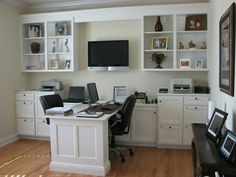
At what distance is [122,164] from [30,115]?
2.23 meters

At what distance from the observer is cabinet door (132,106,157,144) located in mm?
4559

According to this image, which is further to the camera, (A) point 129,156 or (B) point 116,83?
(B) point 116,83

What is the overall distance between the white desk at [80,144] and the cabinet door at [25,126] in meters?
1.66

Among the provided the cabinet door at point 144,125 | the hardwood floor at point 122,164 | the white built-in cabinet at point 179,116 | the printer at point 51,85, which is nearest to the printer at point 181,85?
the white built-in cabinet at point 179,116

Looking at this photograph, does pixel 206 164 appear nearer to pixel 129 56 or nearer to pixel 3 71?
pixel 129 56

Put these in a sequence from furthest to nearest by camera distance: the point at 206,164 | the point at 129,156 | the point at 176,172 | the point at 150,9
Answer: the point at 150,9 < the point at 129,156 < the point at 176,172 < the point at 206,164

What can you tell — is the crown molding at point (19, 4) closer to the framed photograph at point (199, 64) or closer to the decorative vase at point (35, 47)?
the decorative vase at point (35, 47)

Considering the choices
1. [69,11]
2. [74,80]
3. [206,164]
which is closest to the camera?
[206,164]

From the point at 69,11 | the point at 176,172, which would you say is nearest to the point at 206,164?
the point at 176,172

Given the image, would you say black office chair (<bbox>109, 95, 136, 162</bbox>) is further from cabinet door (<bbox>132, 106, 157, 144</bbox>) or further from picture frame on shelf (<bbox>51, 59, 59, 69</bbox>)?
picture frame on shelf (<bbox>51, 59, 59, 69</bbox>)

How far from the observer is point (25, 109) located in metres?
5.06

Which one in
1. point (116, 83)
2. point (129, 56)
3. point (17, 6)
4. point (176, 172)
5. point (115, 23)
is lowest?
point (176, 172)

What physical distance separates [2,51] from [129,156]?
9.58 ft

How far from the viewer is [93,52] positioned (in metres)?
4.96
